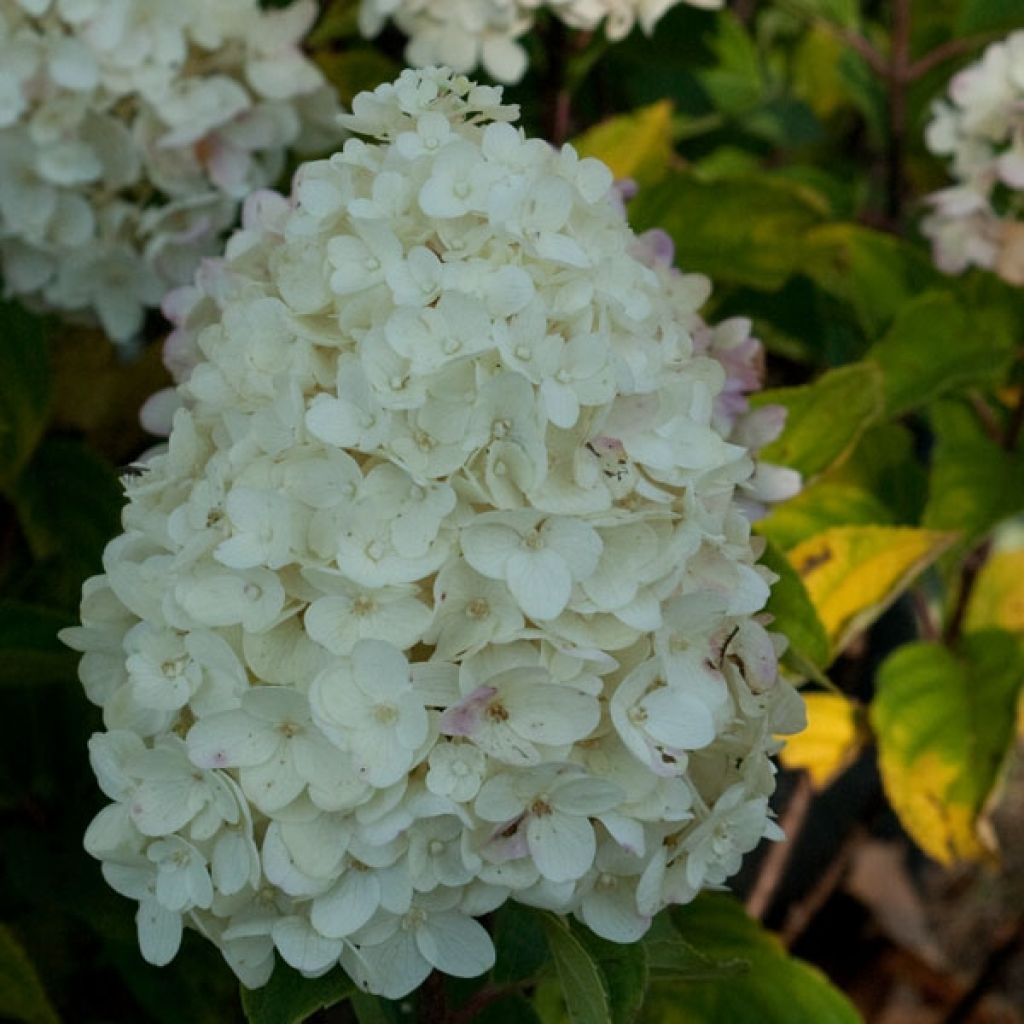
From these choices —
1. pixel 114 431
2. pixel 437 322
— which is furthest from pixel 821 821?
pixel 437 322

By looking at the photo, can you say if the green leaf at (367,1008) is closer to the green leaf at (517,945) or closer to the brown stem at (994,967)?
the green leaf at (517,945)

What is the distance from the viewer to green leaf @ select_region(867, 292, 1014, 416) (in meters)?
0.99

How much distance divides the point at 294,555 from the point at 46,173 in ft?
1.61

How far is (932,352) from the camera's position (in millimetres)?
1010

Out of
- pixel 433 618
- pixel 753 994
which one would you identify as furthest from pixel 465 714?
pixel 753 994

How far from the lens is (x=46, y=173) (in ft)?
3.01

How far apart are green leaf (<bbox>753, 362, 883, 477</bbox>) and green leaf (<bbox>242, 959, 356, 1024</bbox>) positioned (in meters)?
0.41

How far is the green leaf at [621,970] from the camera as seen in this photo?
61 centimetres

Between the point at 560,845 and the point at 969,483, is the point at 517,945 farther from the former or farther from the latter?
the point at 969,483

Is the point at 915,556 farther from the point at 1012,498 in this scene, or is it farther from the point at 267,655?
the point at 267,655

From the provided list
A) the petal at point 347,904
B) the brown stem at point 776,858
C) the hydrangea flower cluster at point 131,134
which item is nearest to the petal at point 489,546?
the petal at point 347,904

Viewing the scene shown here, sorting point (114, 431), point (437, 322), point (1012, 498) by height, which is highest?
point (437, 322)

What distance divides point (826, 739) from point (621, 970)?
0.49 metres

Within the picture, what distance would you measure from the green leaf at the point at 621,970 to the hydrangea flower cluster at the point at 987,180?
580mm
